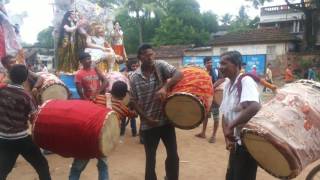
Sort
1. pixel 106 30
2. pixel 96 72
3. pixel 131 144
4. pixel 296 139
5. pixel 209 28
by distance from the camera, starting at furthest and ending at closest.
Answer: pixel 209 28 < pixel 106 30 < pixel 131 144 < pixel 96 72 < pixel 296 139

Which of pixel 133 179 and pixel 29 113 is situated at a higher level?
pixel 29 113

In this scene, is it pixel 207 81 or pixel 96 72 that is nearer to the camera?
pixel 207 81

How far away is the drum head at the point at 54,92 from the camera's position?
20.4 feet

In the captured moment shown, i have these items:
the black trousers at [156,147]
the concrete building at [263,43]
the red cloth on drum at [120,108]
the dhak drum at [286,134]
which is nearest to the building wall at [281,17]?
the concrete building at [263,43]

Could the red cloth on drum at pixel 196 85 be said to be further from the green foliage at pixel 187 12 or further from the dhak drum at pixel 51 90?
the green foliage at pixel 187 12

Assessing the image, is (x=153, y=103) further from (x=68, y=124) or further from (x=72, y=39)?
(x=72, y=39)

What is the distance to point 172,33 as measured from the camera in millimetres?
41000

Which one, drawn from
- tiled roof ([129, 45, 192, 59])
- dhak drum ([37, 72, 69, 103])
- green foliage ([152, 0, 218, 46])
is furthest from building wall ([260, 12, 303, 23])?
dhak drum ([37, 72, 69, 103])

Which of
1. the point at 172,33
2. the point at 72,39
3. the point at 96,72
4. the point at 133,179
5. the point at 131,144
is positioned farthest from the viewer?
the point at 172,33

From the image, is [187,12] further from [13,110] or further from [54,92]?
[13,110]

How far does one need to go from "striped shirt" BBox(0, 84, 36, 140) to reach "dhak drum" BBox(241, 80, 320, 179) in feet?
6.86

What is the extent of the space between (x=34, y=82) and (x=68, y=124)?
2819 mm

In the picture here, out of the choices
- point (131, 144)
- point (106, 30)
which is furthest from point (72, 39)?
point (131, 144)

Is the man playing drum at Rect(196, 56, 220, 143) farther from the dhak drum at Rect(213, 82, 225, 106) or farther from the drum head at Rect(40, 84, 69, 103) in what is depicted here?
the drum head at Rect(40, 84, 69, 103)
